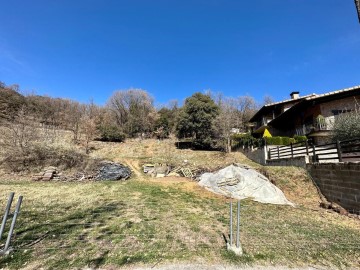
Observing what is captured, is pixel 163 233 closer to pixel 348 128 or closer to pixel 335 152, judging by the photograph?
pixel 335 152

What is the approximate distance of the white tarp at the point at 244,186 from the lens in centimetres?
A: 862

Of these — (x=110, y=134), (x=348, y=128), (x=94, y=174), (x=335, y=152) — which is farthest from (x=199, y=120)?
(x=335, y=152)

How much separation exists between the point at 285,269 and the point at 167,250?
2053mm

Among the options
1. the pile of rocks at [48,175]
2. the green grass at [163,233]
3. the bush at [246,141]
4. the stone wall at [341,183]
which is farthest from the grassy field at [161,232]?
the bush at [246,141]

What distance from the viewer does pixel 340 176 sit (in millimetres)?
8109

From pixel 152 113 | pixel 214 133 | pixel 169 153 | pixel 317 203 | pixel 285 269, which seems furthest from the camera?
pixel 152 113

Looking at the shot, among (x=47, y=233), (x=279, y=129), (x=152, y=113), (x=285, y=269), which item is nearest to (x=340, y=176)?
(x=285, y=269)

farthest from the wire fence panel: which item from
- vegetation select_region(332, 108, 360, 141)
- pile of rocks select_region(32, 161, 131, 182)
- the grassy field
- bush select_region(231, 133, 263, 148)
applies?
bush select_region(231, 133, 263, 148)

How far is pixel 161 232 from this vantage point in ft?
15.1

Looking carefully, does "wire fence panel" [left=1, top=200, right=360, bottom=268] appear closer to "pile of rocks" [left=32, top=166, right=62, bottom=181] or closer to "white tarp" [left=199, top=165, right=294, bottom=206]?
"white tarp" [left=199, top=165, right=294, bottom=206]

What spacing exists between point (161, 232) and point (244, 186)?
581cm

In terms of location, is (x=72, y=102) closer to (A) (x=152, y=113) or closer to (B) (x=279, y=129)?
(A) (x=152, y=113)

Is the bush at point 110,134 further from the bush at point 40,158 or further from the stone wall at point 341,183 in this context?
the stone wall at point 341,183

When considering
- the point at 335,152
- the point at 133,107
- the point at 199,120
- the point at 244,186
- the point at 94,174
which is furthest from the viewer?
the point at 133,107
